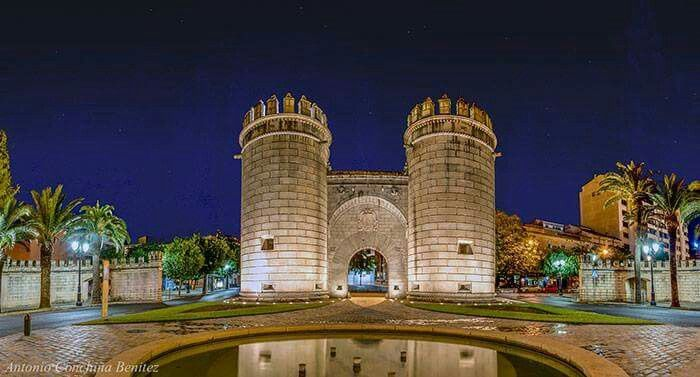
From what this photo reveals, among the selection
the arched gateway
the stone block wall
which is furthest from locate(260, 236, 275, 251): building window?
the stone block wall

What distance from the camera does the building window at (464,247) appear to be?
2783cm

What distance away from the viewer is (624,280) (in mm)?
41000

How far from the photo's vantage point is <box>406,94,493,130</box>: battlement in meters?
29.2

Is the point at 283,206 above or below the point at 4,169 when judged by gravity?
below

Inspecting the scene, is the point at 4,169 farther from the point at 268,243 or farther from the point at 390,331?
the point at 390,331

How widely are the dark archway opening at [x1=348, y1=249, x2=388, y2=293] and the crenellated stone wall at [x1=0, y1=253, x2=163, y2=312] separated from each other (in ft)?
111

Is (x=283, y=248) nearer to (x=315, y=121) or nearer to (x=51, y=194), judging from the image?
(x=315, y=121)

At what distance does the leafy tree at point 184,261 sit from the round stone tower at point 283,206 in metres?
19.2

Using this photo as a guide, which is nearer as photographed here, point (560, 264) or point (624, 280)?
point (624, 280)

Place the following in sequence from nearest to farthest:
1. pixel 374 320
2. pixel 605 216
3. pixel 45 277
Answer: pixel 374 320 → pixel 45 277 → pixel 605 216

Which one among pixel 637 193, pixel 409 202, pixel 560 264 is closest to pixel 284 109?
pixel 409 202

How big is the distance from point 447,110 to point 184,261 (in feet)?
94.7

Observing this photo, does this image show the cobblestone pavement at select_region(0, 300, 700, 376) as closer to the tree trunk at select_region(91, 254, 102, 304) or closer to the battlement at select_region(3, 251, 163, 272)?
the tree trunk at select_region(91, 254, 102, 304)

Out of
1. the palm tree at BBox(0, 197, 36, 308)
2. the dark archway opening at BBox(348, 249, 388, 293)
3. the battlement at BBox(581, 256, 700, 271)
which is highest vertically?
the palm tree at BBox(0, 197, 36, 308)
